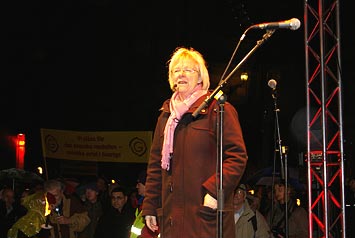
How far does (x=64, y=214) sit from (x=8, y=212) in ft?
7.98

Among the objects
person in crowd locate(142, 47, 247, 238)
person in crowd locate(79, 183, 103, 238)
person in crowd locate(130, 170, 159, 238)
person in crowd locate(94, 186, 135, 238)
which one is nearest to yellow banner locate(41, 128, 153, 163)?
person in crowd locate(79, 183, 103, 238)

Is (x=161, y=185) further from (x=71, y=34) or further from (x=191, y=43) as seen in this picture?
(x=191, y=43)

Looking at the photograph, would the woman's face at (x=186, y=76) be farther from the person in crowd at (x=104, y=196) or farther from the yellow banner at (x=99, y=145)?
the yellow banner at (x=99, y=145)

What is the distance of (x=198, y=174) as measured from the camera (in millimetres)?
4367

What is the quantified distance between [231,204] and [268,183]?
408 inches

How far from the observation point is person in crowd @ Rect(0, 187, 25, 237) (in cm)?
1066

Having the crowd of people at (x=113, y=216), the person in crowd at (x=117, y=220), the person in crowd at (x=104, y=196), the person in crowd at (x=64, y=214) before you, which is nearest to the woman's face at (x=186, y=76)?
the crowd of people at (x=113, y=216)

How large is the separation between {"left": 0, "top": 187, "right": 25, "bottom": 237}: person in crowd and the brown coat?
6.84m

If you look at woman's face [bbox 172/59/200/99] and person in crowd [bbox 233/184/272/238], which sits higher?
woman's face [bbox 172/59/200/99]

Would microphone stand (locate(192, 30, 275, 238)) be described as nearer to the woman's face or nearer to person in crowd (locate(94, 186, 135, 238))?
the woman's face

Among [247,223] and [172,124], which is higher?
[172,124]

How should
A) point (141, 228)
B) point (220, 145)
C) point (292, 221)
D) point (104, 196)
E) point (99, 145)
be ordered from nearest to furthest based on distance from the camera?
point (220, 145)
point (141, 228)
point (292, 221)
point (104, 196)
point (99, 145)

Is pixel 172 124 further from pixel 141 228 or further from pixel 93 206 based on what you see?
pixel 93 206

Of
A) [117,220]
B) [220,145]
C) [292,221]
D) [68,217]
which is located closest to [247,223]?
[292,221]
